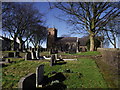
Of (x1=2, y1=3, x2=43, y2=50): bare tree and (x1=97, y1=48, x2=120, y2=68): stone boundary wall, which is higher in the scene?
(x1=2, y1=3, x2=43, y2=50): bare tree

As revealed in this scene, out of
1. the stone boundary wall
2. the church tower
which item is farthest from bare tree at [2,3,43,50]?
the stone boundary wall

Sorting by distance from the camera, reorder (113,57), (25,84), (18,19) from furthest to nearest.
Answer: (18,19), (113,57), (25,84)

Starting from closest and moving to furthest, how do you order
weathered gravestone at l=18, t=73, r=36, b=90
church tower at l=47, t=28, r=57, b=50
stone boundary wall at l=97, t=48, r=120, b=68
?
weathered gravestone at l=18, t=73, r=36, b=90 → stone boundary wall at l=97, t=48, r=120, b=68 → church tower at l=47, t=28, r=57, b=50

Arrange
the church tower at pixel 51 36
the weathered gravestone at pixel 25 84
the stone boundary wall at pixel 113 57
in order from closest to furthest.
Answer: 1. the weathered gravestone at pixel 25 84
2. the stone boundary wall at pixel 113 57
3. the church tower at pixel 51 36

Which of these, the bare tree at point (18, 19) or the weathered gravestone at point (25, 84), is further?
the bare tree at point (18, 19)

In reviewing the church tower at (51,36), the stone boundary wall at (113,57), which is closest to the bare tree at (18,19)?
the church tower at (51,36)

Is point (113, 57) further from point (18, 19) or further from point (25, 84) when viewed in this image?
point (18, 19)

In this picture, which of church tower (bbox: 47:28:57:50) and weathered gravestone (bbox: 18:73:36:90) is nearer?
weathered gravestone (bbox: 18:73:36:90)

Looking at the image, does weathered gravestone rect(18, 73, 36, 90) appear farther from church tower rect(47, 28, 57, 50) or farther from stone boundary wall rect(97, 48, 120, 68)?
church tower rect(47, 28, 57, 50)

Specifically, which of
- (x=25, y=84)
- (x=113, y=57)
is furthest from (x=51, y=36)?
(x=25, y=84)

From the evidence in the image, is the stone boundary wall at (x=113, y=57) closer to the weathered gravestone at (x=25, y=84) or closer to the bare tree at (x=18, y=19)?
the weathered gravestone at (x=25, y=84)

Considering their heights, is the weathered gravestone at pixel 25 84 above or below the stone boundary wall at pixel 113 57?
below

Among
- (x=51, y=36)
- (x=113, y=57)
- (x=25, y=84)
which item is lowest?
(x=25, y=84)

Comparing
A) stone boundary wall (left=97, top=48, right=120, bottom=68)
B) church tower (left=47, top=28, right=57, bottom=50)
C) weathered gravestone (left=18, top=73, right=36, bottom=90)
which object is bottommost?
weathered gravestone (left=18, top=73, right=36, bottom=90)
